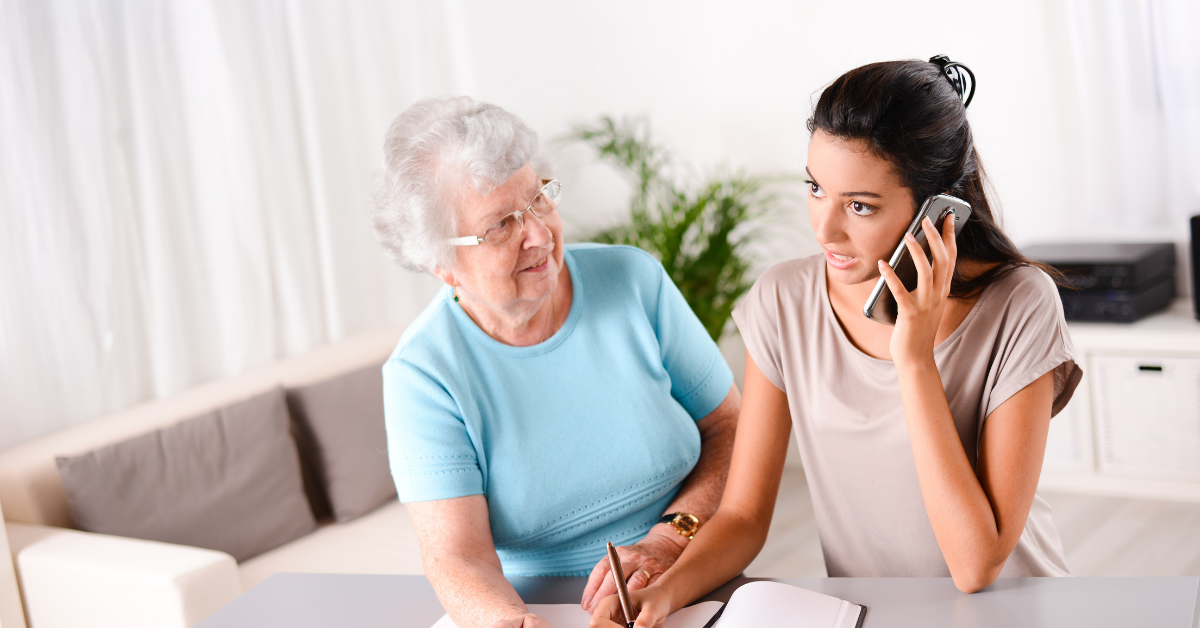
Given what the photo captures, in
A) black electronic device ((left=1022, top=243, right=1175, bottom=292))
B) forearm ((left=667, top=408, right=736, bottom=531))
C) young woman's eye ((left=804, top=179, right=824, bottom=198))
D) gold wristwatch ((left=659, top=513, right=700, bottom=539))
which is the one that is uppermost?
young woman's eye ((left=804, top=179, right=824, bottom=198))

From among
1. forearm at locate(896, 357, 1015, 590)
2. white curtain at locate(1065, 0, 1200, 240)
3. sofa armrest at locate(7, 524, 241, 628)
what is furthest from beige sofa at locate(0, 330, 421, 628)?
white curtain at locate(1065, 0, 1200, 240)

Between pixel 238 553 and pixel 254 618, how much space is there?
1.33 meters

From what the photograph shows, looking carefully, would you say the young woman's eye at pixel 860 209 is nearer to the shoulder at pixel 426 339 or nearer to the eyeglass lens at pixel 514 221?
the eyeglass lens at pixel 514 221

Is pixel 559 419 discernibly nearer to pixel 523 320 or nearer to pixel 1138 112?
pixel 523 320

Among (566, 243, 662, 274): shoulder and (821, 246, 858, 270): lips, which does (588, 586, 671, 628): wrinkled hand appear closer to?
(821, 246, 858, 270): lips

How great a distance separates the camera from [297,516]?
262cm

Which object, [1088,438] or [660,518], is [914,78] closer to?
[660,518]

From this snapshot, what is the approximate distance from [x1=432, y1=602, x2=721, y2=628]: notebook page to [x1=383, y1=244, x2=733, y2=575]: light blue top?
22 centimetres

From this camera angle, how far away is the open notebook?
1026 mm

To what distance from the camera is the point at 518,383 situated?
56.6 inches

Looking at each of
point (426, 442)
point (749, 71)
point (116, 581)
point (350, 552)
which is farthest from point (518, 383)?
point (749, 71)

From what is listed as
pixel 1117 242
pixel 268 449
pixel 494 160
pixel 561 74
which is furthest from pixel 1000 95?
pixel 268 449

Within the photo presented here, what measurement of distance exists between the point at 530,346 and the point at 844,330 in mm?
499

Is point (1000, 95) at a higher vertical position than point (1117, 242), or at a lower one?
higher
